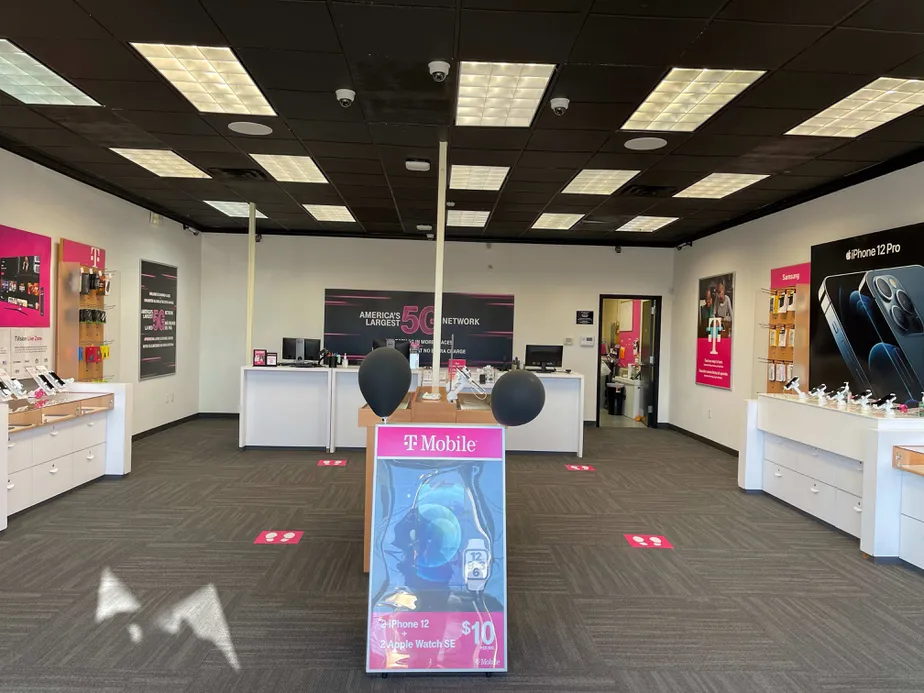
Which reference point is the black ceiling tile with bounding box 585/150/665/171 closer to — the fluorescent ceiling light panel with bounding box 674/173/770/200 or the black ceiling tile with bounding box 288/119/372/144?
Result: the fluorescent ceiling light panel with bounding box 674/173/770/200

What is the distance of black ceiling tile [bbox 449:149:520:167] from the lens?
16.4ft

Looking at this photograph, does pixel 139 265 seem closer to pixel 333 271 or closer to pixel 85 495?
pixel 333 271

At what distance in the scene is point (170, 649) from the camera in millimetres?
2578

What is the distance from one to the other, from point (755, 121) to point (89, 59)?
448 centimetres

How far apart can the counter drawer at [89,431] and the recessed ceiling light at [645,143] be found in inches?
212

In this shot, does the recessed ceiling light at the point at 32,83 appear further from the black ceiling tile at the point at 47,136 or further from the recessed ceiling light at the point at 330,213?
the recessed ceiling light at the point at 330,213

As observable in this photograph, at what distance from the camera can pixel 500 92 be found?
12.5 feet

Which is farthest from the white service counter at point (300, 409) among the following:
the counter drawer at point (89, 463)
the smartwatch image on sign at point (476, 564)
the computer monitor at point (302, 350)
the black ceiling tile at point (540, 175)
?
the smartwatch image on sign at point (476, 564)

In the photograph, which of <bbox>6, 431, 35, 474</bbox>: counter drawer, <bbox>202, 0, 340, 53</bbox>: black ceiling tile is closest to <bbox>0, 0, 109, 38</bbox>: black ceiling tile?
<bbox>202, 0, 340, 53</bbox>: black ceiling tile

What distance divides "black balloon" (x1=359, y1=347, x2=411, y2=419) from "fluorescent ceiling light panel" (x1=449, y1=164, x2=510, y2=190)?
135 inches

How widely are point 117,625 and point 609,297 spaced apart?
327 inches

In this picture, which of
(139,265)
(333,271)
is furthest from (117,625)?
(333,271)

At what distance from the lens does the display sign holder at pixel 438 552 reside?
2.34 meters

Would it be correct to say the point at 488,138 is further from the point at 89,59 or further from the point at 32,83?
the point at 32,83
